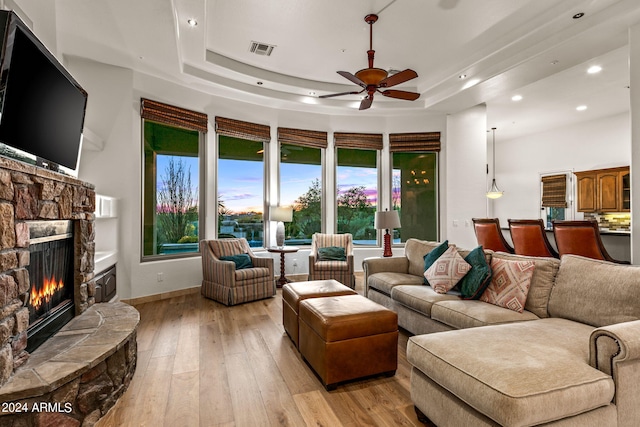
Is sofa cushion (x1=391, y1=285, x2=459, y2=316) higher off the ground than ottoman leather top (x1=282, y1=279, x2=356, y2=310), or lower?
lower

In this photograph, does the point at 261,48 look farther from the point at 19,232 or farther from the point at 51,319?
the point at 51,319

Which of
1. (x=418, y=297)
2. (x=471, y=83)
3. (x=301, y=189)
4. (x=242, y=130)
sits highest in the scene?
(x=471, y=83)

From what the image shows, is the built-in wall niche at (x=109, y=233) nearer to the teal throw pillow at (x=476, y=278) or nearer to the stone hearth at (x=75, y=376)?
the stone hearth at (x=75, y=376)

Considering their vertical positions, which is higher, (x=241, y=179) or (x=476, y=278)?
(x=241, y=179)

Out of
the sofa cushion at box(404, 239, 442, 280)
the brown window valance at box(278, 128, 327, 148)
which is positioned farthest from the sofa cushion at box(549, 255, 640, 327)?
the brown window valance at box(278, 128, 327, 148)

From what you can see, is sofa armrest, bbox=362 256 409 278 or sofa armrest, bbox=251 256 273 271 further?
sofa armrest, bbox=251 256 273 271

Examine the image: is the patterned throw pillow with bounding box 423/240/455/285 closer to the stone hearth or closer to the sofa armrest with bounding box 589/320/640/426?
the sofa armrest with bounding box 589/320/640/426

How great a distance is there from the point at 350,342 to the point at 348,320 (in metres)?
0.15

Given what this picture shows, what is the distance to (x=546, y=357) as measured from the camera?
1.67m

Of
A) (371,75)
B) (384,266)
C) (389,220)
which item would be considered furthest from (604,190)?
(371,75)

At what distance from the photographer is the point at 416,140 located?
6.55 metres

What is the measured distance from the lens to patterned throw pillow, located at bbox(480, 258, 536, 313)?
2586 millimetres

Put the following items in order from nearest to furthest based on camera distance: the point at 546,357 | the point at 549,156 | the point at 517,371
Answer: the point at 517,371
the point at 546,357
the point at 549,156

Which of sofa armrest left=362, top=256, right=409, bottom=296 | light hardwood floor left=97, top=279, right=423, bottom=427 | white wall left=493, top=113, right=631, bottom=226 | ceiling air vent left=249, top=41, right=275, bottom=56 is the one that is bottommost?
light hardwood floor left=97, top=279, right=423, bottom=427
